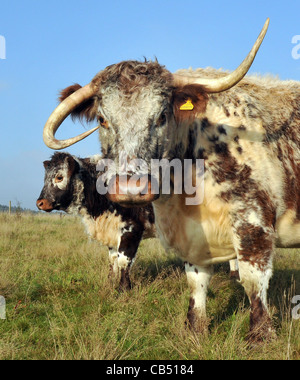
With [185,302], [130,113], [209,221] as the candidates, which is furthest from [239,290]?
[130,113]

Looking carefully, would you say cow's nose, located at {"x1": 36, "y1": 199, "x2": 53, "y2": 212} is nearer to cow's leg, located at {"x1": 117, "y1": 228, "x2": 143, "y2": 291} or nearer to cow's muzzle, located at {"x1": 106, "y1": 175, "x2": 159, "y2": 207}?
cow's leg, located at {"x1": 117, "y1": 228, "x2": 143, "y2": 291}

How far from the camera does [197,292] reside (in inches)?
174

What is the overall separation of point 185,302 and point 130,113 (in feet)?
9.22

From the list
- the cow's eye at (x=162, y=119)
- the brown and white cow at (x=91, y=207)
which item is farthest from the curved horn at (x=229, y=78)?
the brown and white cow at (x=91, y=207)

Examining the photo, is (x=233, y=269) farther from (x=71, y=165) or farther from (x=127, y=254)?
(x=71, y=165)

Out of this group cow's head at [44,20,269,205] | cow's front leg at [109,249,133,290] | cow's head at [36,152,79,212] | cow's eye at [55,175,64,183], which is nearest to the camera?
cow's head at [44,20,269,205]

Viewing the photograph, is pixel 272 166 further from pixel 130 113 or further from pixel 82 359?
pixel 82 359

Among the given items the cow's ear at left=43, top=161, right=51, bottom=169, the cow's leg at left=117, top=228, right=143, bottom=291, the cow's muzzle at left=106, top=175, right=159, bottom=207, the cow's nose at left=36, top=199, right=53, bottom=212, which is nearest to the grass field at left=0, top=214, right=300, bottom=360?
the cow's leg at left=117, top=228, right=143, bottom=291

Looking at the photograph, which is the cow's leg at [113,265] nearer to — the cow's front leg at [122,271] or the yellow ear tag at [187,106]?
the cow's front leg at [122,271]

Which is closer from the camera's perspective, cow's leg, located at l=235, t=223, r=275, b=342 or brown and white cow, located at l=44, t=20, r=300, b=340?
brown and white cow, located at l=44, t=20, r=300, b=340

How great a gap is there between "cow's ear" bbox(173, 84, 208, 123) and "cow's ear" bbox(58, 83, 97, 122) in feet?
3.01

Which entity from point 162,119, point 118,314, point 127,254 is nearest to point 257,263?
point 162,119

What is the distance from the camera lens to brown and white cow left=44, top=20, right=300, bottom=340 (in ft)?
11.4

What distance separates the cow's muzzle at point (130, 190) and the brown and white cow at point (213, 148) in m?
0.04
